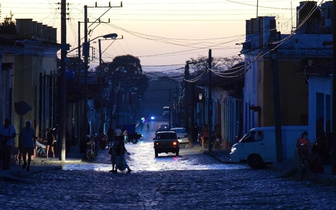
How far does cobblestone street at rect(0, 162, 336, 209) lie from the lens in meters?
17.5

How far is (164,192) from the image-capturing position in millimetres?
21375

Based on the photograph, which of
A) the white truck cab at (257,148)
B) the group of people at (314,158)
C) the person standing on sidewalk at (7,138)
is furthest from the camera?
the white truck cab at (257,148)

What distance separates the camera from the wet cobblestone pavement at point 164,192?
17484 mm

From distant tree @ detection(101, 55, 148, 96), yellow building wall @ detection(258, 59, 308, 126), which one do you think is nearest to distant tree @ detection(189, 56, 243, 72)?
distant tree @ detection(101, 55, 148, 96)

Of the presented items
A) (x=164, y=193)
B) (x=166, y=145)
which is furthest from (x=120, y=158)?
(x=166, y=145)

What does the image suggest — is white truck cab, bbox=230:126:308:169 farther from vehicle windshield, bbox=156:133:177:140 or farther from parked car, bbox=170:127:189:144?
parked car, bbox=170:127:189:144

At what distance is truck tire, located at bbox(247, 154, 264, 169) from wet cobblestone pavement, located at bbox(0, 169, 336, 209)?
6.82 m

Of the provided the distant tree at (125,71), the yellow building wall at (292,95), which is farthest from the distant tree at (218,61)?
the yellow building wall at (292,95)

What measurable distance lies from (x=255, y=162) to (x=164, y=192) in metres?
13.9

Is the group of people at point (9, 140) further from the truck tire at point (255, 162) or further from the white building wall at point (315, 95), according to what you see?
Answer: the white building wall at point (315, 95)

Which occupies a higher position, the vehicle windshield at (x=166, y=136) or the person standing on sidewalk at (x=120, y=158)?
the vehicle windshield at (x=166, y=136)

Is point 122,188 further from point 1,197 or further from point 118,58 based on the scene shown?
point 118,58

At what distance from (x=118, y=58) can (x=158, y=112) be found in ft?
217

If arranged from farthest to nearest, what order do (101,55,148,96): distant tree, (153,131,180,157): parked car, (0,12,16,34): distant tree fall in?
(101,55,148,96): distant tree < (153,131,180,157): parked car < (0,12,16,34): distant tree
